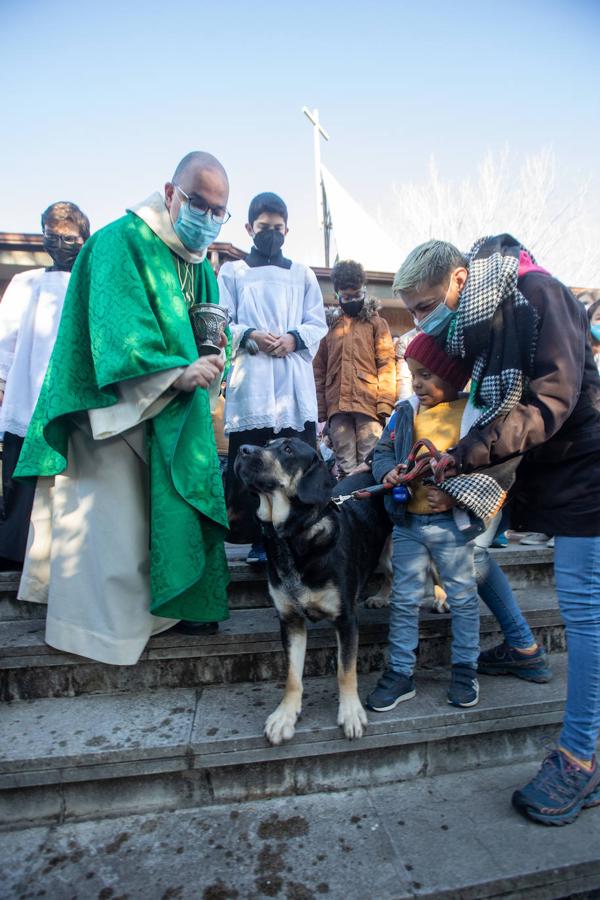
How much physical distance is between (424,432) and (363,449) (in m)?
2.13

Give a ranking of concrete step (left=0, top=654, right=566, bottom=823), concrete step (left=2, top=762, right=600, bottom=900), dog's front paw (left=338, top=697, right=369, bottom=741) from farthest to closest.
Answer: dog's front paw (left=338, top=697, right=369, bottom=741) < concrete step (left=0, top=654, right=566, bottom=823) < concrete step (left=2, top=762, right=600, bottom=900)

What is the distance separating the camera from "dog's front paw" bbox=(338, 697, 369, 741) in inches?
90.4

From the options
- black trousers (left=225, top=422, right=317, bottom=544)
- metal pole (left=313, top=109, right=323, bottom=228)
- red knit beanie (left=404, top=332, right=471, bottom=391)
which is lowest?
black trousers (left=225, top=422, right=317, bottom=544)

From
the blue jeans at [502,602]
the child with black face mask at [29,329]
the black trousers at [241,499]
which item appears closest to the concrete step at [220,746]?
the blue jeans at [502,602]

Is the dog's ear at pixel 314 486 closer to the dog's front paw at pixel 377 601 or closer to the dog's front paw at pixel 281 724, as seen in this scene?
the dog's front paw at pixel 281 724

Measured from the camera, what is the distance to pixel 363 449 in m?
4.86

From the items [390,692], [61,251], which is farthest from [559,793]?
[61,251]

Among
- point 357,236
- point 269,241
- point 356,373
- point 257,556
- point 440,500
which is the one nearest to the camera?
point 440,500

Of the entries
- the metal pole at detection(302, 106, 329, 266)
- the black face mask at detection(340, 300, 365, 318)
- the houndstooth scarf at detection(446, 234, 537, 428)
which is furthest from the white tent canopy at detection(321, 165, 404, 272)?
the houndstooth scarf at detection(446, 234, 537, 428)

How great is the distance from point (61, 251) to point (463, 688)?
146 inches

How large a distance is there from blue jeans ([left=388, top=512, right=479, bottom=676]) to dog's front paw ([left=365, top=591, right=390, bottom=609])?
732mm

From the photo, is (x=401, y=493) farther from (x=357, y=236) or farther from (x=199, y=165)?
(x=357, y=236)

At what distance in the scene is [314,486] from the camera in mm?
2418

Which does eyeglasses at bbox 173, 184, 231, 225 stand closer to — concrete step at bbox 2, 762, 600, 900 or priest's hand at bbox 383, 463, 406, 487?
priest's hand at bbox 383, 463, 406, 487
